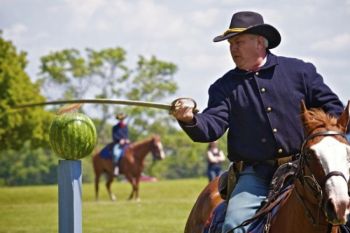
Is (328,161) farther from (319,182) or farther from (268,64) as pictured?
(268,64)

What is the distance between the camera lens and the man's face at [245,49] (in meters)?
6.23

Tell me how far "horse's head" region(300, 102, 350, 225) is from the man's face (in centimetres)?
115

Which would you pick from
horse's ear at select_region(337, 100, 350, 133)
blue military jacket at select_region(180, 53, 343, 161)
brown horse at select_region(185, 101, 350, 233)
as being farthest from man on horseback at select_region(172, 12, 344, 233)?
horse's ear at select_region(337, 100, 350, 133)

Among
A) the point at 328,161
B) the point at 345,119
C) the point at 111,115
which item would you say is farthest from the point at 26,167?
the point at 328,161

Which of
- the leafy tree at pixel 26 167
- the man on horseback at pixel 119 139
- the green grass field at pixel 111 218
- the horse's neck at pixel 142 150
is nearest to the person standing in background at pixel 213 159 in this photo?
the horse's neck at pixel 142 150

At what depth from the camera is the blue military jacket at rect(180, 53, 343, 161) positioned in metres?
6.01

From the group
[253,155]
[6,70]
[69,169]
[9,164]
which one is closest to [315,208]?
[253,155]

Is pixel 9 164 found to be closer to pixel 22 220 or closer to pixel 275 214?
pixel 22 220

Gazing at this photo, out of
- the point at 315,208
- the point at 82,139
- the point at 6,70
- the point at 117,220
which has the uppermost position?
the point at 6,70

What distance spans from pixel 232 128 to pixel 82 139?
1077 millimetres

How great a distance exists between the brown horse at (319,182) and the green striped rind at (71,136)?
148 centimetres

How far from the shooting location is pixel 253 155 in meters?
6.09

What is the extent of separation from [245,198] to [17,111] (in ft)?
120

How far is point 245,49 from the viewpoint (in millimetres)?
6234
